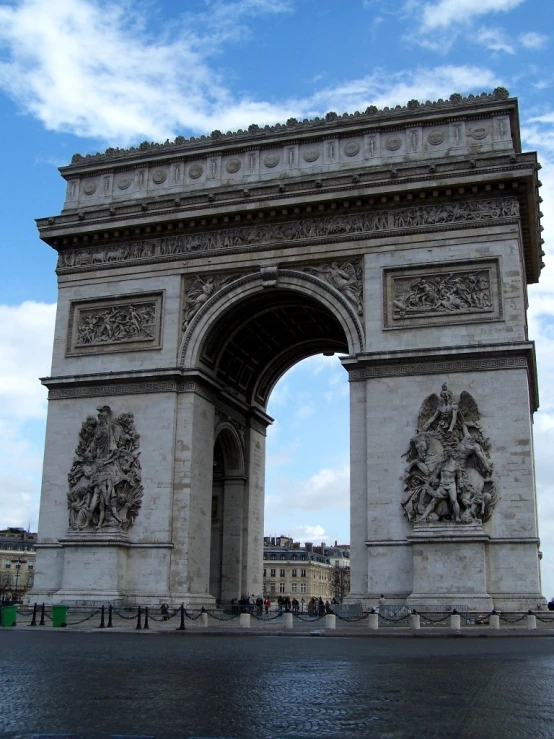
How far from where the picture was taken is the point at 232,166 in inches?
1350

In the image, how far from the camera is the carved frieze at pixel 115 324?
33.2m

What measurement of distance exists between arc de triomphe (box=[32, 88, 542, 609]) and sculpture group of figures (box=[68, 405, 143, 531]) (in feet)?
0.23

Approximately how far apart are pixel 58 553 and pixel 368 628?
12842 mm

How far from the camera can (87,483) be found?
3166 cm

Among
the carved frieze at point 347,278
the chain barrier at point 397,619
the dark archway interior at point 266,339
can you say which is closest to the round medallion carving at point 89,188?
the dark archway interior at point 266,339

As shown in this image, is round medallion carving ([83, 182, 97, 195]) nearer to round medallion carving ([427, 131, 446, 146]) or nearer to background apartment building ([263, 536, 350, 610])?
round medallion carving ([427, 131, 446, 146])

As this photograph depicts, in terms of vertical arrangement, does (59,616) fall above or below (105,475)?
below

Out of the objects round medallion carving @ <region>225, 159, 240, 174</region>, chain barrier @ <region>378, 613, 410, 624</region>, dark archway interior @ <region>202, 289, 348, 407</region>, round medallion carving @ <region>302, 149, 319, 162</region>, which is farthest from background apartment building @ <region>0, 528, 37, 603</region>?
chain barrier @ <region>378, 613, 410, 624</region>

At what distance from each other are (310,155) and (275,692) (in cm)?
2556

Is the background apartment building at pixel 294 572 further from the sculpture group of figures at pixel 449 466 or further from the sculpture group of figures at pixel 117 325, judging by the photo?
the sculpture group of figures at pixel 449 466

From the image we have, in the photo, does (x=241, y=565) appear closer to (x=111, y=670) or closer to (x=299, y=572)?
(x=111, y=670)

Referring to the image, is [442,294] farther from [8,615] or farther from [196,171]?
[8,615]

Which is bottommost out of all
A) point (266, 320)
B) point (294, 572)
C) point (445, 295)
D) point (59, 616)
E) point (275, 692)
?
point (275, 692)

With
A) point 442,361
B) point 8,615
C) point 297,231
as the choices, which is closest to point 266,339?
point 297,231
